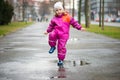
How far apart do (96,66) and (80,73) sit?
1.49 metres

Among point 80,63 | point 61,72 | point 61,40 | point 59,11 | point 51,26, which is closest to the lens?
point 61,72

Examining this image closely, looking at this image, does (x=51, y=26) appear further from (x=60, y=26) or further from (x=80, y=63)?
(x=80, y=63)

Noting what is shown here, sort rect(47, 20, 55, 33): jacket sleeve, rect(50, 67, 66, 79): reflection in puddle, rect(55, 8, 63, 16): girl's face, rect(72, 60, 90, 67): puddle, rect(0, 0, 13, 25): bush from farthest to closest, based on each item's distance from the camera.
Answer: rect(0, 0, 13, 25): bush < rect(72, 60, 90, 67): puddle < rect(47, 20, 55, 33): jacket sleeve < rect(55, 8, 63, 16): girl's face < rect(50, 67, 66, 79): reflection in puddle

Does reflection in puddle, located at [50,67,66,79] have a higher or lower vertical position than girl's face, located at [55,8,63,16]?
lower

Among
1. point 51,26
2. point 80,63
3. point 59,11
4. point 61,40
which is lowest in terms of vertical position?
point 80,63

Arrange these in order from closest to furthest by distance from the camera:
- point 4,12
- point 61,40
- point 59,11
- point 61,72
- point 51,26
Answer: point 61,72, point 59,11, point 61,40, point 51,26, point 4,12

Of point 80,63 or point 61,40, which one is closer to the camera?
point 61,40

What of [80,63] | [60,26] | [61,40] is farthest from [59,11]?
[80,63]

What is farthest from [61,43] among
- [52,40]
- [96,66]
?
[96,66]

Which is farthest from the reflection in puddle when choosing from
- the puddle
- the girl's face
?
the girl's face

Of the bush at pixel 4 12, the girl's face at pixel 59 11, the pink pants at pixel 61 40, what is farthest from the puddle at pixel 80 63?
the bush at pixel 4 12

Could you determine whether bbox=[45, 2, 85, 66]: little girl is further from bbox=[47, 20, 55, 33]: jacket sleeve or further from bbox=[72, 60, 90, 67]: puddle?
bbox=[72, 60, 90, 67]: puddle

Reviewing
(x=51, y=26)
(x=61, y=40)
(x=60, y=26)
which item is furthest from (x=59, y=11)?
(x=61, y=40)

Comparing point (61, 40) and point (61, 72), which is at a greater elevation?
point (61, 40)
